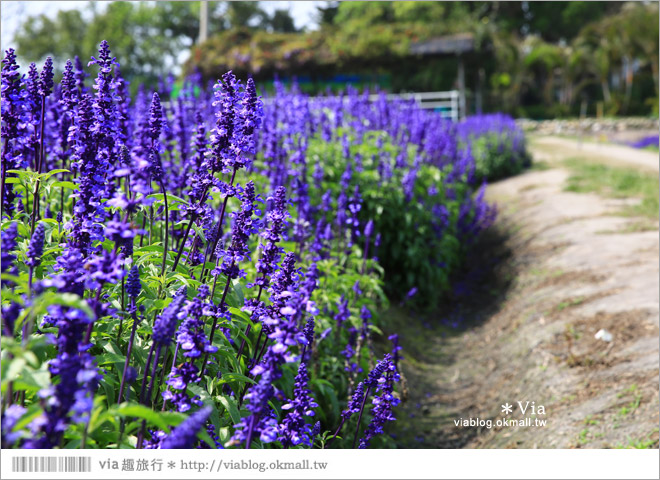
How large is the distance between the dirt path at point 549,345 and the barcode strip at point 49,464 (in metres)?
2.89

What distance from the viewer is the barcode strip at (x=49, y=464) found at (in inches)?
61.0

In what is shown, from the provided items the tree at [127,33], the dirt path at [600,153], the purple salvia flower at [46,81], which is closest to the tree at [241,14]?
the tree at [127,33]

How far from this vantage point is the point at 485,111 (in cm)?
3159

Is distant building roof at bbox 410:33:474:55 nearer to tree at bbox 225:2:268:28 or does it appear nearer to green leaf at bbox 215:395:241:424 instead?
tree at bbox 225:2:268:28

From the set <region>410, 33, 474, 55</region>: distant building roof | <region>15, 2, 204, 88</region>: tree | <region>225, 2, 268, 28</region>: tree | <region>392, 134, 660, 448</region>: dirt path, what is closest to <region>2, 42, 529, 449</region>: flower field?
<region>392, 134, 660, 448</region>: dirt path

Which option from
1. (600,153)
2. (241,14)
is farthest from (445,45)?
(241,14)

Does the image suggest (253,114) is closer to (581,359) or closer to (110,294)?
(110,294)

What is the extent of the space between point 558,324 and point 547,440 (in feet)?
6.46

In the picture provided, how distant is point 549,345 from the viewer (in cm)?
507

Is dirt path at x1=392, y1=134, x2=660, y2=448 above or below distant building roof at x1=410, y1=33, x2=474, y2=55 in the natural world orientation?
below

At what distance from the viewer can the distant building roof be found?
22.6m

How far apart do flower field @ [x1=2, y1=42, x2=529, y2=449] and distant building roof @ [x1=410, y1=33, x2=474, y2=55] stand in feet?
60.1

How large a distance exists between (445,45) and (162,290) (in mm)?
22947

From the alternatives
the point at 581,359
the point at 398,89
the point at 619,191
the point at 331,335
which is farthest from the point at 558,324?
the point at 398,89
